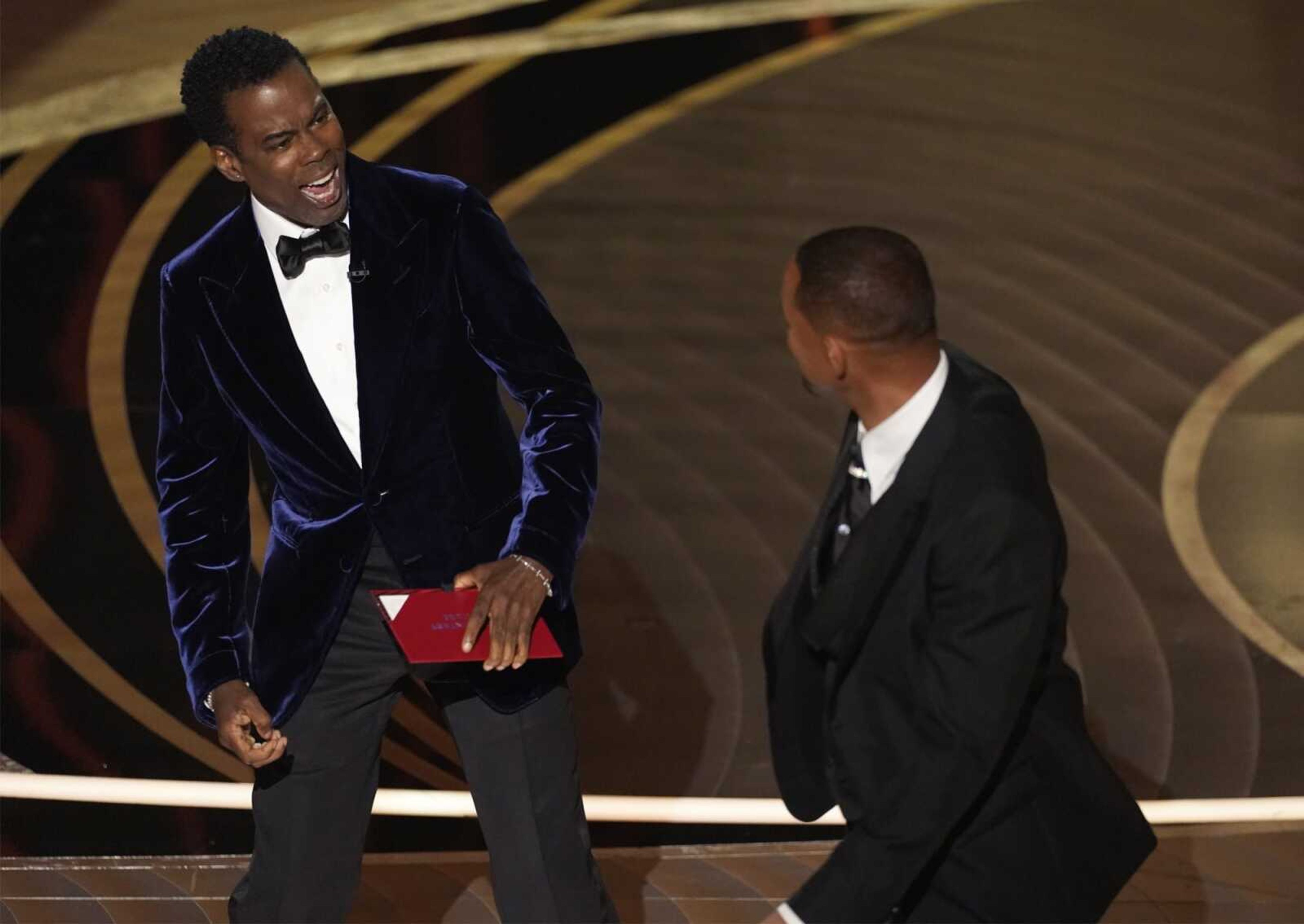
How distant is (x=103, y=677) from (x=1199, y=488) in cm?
282

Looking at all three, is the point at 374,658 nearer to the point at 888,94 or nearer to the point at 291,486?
the point at 291,486

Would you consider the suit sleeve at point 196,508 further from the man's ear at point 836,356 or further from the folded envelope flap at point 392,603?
the man's ear at point 836,356

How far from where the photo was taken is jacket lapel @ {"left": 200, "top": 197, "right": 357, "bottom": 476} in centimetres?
257

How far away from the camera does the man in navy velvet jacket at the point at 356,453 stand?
2541mm

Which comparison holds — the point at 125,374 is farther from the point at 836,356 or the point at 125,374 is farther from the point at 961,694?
the point at 961,694

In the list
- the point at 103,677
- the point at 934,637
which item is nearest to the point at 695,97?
the point at 103,677

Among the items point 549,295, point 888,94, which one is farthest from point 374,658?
point 888,94

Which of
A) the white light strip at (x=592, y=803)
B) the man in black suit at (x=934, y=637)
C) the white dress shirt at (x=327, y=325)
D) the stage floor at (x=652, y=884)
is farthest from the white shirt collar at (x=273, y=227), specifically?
the stage floor at (x=652, y=884)

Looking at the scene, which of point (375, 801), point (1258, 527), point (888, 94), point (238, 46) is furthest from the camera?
point (888, 94)

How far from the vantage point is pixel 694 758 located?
4105 millimetres

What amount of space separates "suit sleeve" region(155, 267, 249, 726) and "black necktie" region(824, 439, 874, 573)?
1017mm

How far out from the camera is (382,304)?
256cm

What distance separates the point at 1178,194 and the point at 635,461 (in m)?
1.77

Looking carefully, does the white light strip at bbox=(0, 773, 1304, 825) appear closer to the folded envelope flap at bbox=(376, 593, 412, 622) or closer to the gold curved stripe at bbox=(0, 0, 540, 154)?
the folded envelope flap at bbox=(376, 593, 412, 622)
